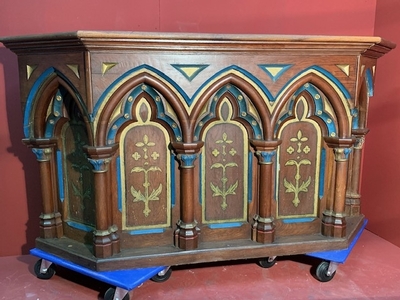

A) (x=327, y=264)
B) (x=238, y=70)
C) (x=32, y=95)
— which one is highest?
(x=238, y=70)

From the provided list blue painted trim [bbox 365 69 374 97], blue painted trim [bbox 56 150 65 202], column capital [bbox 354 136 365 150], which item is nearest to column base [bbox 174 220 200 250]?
blue painted trim [bbox 56 150 65 202]

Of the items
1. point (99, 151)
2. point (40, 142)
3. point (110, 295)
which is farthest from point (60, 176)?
point (110, 295)

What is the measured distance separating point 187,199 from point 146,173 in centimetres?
26

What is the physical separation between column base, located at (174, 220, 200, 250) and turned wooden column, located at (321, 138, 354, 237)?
760mm

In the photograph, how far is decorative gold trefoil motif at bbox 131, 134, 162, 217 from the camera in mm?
2227

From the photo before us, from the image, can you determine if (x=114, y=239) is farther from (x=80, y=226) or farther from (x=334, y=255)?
(x=334, y=255)

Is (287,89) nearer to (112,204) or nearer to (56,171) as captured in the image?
(112,204)


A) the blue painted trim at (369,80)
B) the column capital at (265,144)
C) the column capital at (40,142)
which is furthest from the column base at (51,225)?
the blue painted trim at (369,80)

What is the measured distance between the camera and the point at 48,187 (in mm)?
2379

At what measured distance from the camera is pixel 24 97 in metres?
2.28

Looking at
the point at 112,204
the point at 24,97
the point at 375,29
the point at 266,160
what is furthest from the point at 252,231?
the point at 375,29

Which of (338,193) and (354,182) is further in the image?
(354,182)

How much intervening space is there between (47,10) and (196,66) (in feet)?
3.77

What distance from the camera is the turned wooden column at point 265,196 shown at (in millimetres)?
2301
